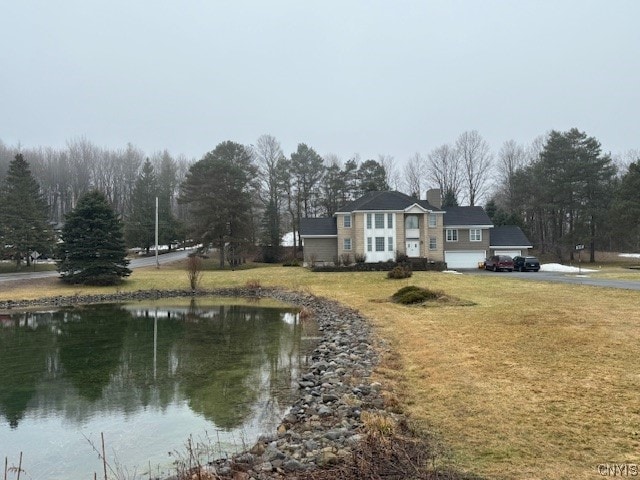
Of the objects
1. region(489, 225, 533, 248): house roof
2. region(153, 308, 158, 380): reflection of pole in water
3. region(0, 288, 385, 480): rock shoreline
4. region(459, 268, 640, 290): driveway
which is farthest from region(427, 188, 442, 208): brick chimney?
region(0, 288, 385, 480): rock shoreline

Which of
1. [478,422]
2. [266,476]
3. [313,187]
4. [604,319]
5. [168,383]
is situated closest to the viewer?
[266,476]

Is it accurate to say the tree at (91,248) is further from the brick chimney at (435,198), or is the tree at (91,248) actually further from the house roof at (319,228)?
the brick chimney at (435,198)

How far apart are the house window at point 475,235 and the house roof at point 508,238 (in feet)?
4.88

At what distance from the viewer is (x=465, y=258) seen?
45312 mm

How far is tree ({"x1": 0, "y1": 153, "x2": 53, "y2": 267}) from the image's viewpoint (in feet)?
133

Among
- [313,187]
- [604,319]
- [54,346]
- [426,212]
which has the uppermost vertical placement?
[313,187]

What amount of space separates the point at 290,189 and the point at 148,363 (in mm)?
45567

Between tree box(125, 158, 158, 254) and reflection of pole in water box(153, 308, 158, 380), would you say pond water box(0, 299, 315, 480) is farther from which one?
tree box(125, 158, 158, 254)

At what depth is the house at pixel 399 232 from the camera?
42531mm

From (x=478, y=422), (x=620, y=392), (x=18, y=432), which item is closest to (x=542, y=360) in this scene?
(x=620, y=392)

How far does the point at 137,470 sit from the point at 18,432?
3008mm

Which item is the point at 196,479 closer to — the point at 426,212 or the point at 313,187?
the point at 426,212

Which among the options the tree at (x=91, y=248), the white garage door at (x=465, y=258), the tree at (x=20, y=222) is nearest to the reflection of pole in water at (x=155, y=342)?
the tree at (x=91, y=248)

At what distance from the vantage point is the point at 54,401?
946 cm
